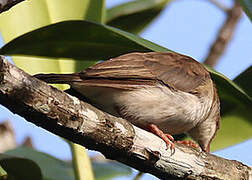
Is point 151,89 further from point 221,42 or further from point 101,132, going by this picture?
point 221,42

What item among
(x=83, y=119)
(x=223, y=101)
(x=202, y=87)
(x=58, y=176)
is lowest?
(x=58, y=176)

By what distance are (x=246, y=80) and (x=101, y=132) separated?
5.49 ft

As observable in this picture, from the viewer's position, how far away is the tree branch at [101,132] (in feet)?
8.08

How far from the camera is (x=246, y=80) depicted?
4.17m

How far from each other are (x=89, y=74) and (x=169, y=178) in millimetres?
727

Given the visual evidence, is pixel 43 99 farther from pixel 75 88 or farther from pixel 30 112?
pixel 75 88

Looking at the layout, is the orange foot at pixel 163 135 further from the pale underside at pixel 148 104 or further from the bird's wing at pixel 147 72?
the bird's wing at pixel 147 72

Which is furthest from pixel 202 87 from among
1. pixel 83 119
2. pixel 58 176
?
pixel 83 119

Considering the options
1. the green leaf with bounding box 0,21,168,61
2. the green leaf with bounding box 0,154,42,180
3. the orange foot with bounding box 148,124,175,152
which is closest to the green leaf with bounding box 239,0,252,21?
the green leaf with bounding box 0,21,168,61

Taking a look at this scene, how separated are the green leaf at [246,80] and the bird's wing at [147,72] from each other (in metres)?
0.27

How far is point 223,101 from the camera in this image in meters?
4.87

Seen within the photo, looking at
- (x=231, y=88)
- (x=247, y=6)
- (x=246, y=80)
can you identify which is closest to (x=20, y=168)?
(x=231, y=88)

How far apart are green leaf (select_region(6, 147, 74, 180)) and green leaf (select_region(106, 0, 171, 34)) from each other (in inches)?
64.2

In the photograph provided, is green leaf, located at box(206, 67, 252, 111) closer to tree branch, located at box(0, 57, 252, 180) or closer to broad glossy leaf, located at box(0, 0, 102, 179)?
tree branch, located at box(0, 57, 252, 180)
